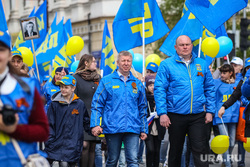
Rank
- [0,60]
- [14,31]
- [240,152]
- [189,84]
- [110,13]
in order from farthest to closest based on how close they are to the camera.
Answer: [14,31] → [110,13] → [240,152] → [189,84] → [0,60]

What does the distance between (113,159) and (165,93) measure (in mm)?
1119

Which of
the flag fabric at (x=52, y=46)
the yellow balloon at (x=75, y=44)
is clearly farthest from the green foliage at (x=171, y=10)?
the yellow balloon at (x=75, y=44)

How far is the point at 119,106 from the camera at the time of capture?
7703 mm

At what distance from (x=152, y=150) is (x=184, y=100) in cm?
258

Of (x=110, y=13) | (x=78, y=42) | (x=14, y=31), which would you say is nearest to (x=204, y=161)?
(x=78, y=42)

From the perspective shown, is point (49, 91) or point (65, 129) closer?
point (65, 129)

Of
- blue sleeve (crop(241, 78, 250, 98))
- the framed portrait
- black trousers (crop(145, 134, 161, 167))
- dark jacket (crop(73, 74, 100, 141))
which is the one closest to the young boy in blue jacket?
dark jacket (crop(73, 74, 100, 141))

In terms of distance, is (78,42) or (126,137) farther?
(78,42)

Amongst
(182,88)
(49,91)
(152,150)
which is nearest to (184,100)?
(182,88)

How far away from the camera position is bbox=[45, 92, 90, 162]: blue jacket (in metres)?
7.76

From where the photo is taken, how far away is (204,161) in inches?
297

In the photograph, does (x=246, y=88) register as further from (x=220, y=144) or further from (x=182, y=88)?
(x=220, y=144)

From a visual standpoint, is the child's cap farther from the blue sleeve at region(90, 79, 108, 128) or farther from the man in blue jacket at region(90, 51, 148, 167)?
the blue sleeve at region(90, 79, 108, 128)

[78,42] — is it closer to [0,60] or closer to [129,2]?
[129,2]
